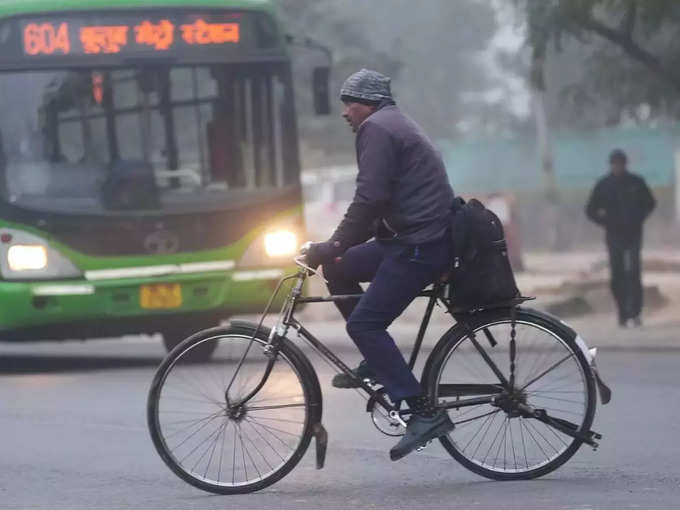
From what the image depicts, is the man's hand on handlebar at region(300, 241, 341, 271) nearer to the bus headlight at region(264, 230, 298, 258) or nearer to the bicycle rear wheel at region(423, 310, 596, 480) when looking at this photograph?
the bicycle rear wheel at region(423, 310, 596, 480)

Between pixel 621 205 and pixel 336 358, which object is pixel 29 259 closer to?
pixel 621 205

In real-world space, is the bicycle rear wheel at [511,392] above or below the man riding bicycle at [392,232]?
below

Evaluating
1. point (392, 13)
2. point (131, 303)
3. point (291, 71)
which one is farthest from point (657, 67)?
point (392, 13)

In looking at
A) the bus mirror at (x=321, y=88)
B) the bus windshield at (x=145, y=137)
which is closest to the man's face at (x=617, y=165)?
the bus mirror at (x=321, y=88)

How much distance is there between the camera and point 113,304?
13430 mm

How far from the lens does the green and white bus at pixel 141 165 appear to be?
1333 cm

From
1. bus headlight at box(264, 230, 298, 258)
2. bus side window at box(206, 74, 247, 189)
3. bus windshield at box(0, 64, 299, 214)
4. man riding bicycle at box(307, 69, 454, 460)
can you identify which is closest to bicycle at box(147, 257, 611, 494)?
man riding bicycle at box(307, 69, 454, 460)

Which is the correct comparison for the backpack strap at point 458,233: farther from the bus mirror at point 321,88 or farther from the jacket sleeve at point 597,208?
the jacket sleeve at point 597,208

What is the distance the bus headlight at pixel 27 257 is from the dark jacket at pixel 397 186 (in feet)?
21.4

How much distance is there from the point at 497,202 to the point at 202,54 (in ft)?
45.3

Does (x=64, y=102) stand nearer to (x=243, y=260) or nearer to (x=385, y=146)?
(x=243, y=260)

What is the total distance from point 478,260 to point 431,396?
58 cm

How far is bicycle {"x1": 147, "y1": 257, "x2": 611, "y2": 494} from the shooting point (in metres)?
7.21

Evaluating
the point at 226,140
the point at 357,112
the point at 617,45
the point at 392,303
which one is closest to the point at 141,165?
the point at 226,140
